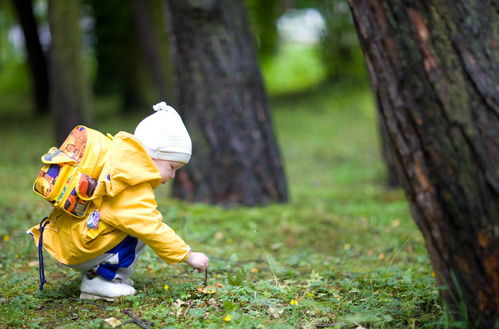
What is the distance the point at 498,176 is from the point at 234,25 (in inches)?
190

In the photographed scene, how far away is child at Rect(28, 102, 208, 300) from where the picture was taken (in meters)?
3.05

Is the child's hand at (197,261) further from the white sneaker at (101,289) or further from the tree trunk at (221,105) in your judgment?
the tree trunk at (221,105)

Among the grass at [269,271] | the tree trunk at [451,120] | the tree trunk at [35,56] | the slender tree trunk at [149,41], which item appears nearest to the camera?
the tree trunk at [451,120]

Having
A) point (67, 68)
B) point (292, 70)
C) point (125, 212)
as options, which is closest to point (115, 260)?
point (125, 212)

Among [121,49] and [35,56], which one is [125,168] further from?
[121,49]

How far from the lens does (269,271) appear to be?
4188mm

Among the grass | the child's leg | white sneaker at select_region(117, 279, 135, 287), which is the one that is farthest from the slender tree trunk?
the child's leg

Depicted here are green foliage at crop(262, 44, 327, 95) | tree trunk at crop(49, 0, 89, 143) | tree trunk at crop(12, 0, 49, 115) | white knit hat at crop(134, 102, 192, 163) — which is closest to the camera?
white knit hat at crop(134, 102, 192, 163)

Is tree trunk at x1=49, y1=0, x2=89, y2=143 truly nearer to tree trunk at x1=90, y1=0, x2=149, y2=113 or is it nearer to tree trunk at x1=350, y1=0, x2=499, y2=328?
tree trunk at x1=90, y1=0, x2=149, y2=113

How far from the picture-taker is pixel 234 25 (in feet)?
21.9

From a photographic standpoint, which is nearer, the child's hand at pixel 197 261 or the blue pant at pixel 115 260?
the child's hand at pixel 197 261

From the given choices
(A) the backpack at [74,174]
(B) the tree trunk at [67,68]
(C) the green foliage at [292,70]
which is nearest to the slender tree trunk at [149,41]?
(B) the tree trunk at [67,68]

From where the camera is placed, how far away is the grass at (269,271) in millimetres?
3025

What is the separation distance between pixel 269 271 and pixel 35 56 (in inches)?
630
